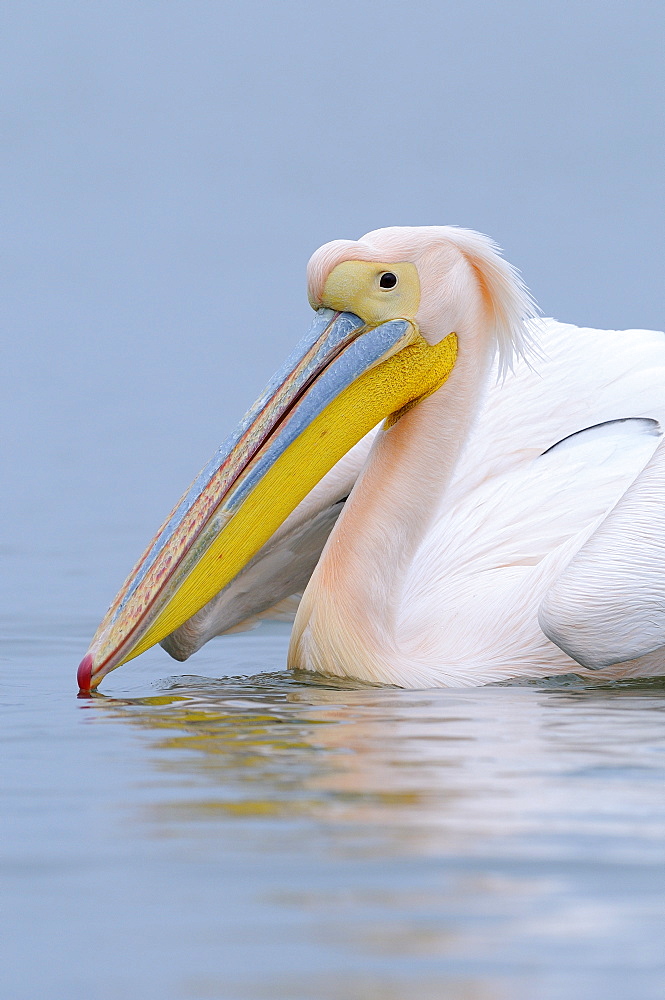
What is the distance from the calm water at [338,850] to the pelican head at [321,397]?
15.1 inches

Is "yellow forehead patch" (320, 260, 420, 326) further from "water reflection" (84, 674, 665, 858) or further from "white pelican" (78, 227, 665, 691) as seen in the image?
"water reflection" (84, 674, 665, 858)

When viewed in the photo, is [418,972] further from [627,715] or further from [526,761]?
[627,715]

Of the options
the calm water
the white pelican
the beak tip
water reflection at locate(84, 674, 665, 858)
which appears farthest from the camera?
the beak tip

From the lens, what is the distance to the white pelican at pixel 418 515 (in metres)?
4.41

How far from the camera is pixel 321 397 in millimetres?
4688

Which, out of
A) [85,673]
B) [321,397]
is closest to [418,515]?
[321,397]

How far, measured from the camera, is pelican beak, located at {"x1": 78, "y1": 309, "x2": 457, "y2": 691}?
4.66m

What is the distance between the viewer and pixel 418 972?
2217 millimetres

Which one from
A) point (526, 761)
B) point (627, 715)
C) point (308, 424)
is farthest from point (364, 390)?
point (526, 761)

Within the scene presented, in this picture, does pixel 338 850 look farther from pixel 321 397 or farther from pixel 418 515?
pixel 418 515

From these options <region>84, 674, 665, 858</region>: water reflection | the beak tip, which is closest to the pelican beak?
the beak tip

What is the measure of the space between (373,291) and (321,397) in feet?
1.09

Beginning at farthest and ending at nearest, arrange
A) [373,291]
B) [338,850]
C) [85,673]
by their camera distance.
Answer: [373,291]
[85,673]
[338,850]

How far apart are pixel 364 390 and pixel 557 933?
2.61m
